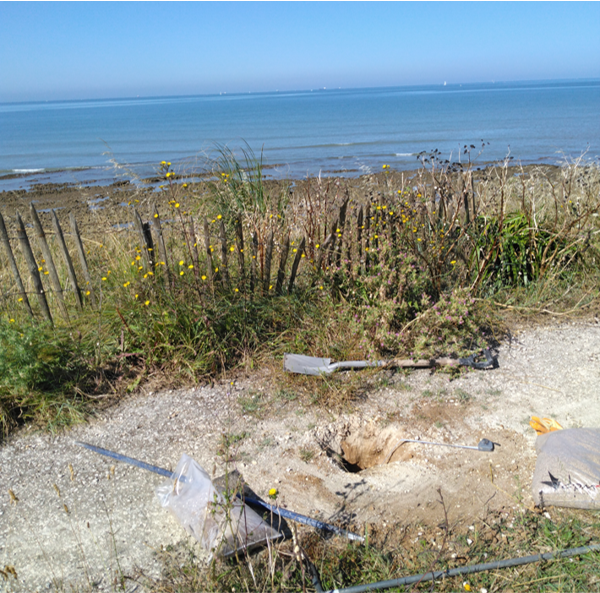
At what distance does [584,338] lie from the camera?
4.54m

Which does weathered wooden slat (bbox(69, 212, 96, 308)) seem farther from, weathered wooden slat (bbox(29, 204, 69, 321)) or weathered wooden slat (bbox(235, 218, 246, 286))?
weathered wooden slat (bbox(235, 218, 246, 286))

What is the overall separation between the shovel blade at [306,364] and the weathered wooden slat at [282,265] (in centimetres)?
86

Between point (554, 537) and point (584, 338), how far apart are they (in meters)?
2.58

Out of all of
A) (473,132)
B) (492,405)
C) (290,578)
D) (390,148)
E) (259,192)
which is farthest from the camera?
(473,132)

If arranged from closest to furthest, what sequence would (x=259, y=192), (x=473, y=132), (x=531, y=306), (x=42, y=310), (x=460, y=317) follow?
(x=460, y=317) < (x=42, y=310) < (x=531, y=306) < (x=259, y=192) < (x=473, y=132)

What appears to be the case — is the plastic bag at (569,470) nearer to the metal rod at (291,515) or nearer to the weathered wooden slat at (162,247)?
the metal rod at (291,515)

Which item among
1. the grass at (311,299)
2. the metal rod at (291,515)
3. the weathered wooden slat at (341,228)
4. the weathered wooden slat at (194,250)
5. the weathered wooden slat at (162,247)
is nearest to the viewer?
the metal rod at (291,515)

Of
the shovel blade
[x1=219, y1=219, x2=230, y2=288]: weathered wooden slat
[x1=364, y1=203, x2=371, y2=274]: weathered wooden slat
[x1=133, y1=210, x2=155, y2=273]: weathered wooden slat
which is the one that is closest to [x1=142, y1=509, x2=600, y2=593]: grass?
the shovel blade

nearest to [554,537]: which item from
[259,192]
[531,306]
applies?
[531,306]

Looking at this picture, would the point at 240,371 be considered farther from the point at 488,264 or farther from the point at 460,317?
the point at 488,264

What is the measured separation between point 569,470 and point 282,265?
2817mm

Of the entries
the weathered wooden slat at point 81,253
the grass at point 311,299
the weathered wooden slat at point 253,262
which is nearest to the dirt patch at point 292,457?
the grass at point 311,299

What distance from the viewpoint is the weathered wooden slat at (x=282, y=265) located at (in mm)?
4539

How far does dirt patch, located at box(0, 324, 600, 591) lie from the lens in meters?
2.61
